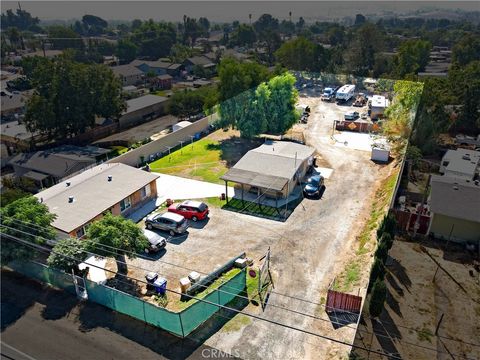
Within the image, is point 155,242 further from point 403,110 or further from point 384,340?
point 403,110

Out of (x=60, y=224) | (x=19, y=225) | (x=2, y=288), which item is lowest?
(x=2, y=288)

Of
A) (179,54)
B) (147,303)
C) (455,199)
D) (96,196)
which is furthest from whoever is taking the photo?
(179,54)

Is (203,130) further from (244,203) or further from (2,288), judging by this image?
(2,288)

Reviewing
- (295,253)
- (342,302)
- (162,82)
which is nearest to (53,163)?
(295,253)

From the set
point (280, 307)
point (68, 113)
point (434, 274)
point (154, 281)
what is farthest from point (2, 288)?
point (68, 113)

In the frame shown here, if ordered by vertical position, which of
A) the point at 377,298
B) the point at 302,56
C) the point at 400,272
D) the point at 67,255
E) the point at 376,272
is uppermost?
the point at 302,56

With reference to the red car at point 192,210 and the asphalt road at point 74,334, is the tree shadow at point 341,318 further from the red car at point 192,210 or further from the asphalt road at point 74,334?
the red car at point 192,210
